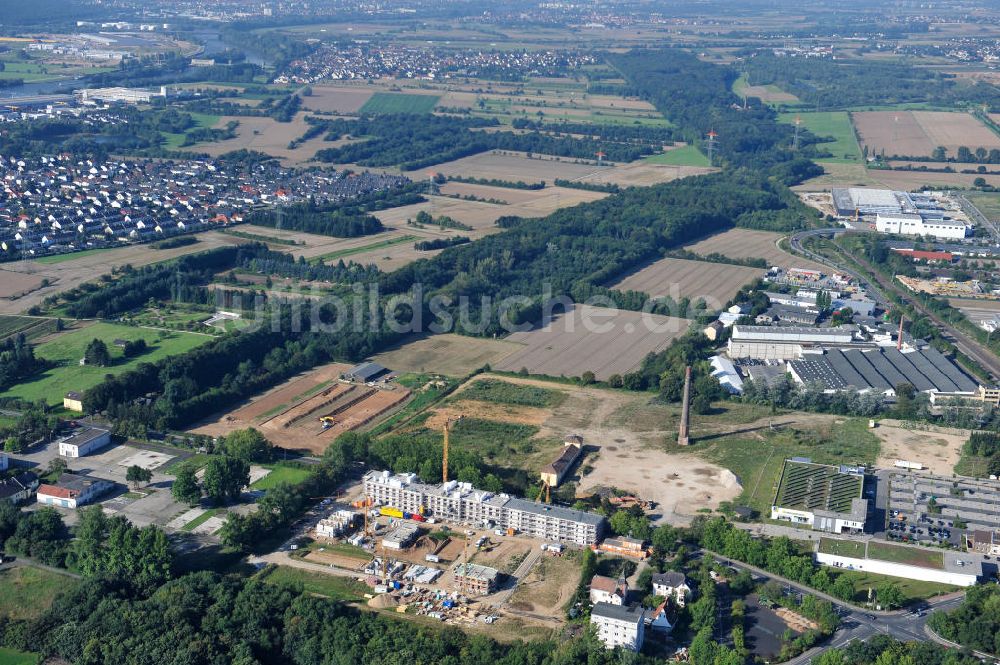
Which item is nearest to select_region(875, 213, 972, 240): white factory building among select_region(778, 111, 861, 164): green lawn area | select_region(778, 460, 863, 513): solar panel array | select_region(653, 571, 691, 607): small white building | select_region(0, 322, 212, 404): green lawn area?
select_region(778, 111, 861, 164): green lawn area

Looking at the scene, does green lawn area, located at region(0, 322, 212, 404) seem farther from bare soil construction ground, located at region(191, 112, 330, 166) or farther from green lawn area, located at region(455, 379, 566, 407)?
bare soil construction ground, located at region(191, 112, 330, 166)

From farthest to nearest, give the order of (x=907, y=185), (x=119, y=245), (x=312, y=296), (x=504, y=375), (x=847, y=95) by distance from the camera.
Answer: (x=847, y=95)
(x=907, y=185)
(x=119, y=245)
(x=312, y=296)
(x=504, y=375)

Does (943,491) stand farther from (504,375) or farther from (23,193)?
(23,193)

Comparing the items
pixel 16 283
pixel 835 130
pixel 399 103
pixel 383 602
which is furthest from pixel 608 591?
pixel 399 103

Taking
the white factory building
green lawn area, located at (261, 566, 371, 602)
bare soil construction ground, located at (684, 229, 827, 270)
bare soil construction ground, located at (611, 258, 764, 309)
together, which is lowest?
green lawn area, located at (261, 566, 371, 602)

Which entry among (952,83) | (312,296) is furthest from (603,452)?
(952,83)

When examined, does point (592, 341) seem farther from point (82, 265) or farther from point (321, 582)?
point (82, 265)

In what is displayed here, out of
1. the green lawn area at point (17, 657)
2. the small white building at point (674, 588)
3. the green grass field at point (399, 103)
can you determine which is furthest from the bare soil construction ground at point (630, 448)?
the green grass field at point (399, 103)

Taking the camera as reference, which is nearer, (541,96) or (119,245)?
(119,245)
